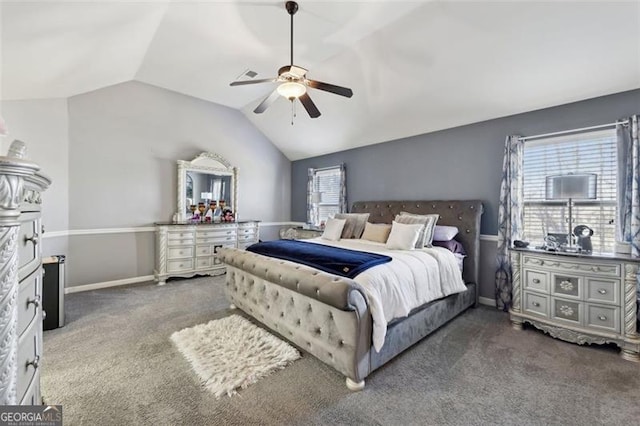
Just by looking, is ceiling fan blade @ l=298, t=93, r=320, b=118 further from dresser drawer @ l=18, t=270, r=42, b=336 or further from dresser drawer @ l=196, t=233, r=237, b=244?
dresser drawer @ l=196, t=233, r=237, b=244

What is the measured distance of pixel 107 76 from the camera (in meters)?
4.00

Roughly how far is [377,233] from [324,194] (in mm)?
2547

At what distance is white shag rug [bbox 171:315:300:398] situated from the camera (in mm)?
2131

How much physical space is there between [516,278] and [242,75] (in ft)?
15.3

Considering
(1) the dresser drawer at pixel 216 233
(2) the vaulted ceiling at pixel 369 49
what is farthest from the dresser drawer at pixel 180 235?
(2) the vaulted ceiling at pixel 369 49

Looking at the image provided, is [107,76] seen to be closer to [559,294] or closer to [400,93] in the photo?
[400,93]

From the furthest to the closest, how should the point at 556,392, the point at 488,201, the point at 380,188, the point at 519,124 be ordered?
the point at 380,188 → the point at 488,201 → the point at 519,124 → the point at 556,392

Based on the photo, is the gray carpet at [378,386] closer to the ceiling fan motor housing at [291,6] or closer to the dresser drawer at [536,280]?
the dresser drawer at [536,280]

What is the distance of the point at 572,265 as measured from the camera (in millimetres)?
2797

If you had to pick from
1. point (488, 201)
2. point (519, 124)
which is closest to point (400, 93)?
point (519, 124)

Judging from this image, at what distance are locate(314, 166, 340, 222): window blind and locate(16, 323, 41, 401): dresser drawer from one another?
507 cm

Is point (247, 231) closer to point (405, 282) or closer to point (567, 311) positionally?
point (405, 282)

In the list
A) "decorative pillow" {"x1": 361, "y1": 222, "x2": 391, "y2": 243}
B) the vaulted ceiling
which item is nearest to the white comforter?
"decorative pillow" {"x1": 361, "y1": 222, "x2": 391, "y2": 243}

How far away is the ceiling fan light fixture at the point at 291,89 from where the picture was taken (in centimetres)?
272
